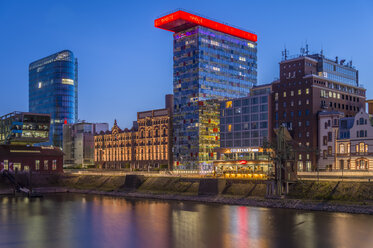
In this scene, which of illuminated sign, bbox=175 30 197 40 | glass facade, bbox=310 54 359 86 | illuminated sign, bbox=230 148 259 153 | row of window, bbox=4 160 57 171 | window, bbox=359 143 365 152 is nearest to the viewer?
window, bbox=359 143 365 152

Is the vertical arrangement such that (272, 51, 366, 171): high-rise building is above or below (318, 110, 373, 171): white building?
above

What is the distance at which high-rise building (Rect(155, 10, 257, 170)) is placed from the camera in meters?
177

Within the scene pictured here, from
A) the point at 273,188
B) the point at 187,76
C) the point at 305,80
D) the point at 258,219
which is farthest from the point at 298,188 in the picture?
the point at 187,76

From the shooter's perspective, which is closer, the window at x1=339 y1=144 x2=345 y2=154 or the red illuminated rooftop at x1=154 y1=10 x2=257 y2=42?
the window at x1=339 y1=144 x2=345 y2=154

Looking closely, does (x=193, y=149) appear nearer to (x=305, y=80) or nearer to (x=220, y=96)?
(x=220, y=96)

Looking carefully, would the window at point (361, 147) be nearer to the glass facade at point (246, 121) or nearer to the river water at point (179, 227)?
the glass facade at point (246, 121)

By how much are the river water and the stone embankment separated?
4.12m

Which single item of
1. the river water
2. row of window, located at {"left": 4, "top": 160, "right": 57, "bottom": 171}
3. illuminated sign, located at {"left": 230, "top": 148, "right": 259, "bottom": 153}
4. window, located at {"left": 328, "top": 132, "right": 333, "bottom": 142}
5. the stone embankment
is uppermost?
window, located at {"left": 328, "top": 132, "right": 333, "bottom": 142}

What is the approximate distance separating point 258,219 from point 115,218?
83.0ft

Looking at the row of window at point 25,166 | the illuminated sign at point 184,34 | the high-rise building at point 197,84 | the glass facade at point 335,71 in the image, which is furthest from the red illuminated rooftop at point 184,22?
the row of window at point 25,166

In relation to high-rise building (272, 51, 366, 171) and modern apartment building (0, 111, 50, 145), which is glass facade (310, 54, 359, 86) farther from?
modern apartment building (0, 111, 50, 145)

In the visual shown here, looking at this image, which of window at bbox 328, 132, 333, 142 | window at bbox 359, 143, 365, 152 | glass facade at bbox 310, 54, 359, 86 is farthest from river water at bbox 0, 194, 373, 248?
glass facade at bbox 310, 54, 359, 86

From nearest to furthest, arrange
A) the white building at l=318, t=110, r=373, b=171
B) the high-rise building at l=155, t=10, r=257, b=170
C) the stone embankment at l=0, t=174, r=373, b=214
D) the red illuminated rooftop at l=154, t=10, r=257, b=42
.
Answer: the stone embankment at l=0, t=174, r=373, b=214 < the white building at l=318, t=110, r=373, b=171 < the red illuminated rooftop at l=154, t=10, r=257, b=42 < the high-rise building at l=155, t=10, r=257, b=170

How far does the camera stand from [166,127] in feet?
595
